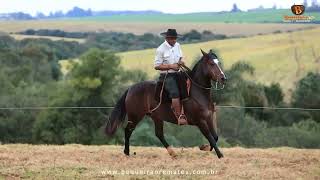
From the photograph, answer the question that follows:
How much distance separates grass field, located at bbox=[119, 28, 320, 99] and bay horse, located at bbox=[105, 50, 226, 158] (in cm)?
3392

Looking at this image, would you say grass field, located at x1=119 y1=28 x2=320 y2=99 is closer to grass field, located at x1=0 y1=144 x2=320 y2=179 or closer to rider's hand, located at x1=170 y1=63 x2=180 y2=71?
grass field, located at x1=0 y1=144 x2=320 y2=179

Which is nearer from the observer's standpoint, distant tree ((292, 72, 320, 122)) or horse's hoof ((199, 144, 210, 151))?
horse's hoof ((199, 144, 210, 151))

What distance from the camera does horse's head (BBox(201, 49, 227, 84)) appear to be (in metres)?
11.2

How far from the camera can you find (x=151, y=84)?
1196cm

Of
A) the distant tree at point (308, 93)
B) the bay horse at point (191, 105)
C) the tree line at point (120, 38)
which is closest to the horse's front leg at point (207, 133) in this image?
the bay horse at point (191, 105)

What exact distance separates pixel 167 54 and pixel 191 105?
3.65 ft

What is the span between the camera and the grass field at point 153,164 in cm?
945

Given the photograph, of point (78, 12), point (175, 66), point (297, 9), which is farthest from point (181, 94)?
point (78, 12)

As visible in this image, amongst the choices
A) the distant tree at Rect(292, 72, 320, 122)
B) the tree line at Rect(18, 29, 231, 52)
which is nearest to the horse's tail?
the distant tree at Rect(292, 72, 320, 122)

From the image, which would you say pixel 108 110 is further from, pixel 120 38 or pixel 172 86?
pixel 120 38

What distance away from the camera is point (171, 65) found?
11359 millimetres

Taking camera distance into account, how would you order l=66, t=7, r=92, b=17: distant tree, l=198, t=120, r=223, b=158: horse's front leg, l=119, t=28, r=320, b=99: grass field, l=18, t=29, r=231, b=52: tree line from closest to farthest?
l=198, t=120, r=223, b=158: horse's front leg
l=119, t=28, r=320, b=99: grass field
l=18, t=29, r=231, b=52: tree line
l=66, t=7, r=92, b=17: distant tree

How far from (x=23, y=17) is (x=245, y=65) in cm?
6392

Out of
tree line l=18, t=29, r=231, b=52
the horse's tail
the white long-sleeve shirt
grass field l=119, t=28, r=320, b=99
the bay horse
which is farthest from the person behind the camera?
tree line l=18, t=29, r=231, b=52
